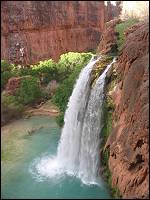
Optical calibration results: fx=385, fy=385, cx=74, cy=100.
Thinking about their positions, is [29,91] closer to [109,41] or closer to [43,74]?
[43,74]

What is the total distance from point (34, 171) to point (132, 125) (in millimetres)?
2555

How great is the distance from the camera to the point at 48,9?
2350cm

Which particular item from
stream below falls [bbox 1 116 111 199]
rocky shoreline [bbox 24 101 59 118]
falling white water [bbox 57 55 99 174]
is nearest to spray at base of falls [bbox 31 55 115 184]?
falling white water [bbox 57 55 99 174]

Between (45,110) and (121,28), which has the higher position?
(121,28)

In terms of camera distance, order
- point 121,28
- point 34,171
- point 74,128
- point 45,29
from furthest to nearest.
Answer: point 45,29
point 121,28
point 74,128
point 34,171

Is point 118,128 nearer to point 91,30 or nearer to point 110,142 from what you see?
point 110,142

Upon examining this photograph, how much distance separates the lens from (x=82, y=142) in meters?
10.4

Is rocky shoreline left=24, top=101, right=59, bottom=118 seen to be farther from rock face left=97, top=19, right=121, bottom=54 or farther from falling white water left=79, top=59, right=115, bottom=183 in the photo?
falling white water left=79, top=59, right=115, bottom=183

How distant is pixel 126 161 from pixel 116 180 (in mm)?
618

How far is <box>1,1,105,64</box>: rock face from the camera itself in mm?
22484

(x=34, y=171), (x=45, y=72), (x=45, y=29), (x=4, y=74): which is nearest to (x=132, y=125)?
(x=34, y=171)

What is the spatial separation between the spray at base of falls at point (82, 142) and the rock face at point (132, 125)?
74 centimetres

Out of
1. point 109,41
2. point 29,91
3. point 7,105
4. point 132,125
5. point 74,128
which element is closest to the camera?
point 7,105

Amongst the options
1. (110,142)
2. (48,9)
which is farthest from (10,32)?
(110,142)
